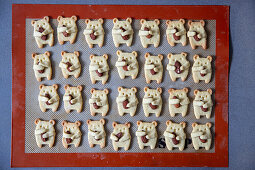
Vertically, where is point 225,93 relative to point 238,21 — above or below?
below

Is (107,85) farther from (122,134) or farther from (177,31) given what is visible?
(177,31)

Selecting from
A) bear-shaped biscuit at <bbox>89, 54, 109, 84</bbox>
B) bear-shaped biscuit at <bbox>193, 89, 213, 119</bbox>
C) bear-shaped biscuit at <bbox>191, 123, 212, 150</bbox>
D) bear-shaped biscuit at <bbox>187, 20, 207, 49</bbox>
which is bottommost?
bear-shaped biscuit at <bbox>191, 123, 212, 150</bbox>

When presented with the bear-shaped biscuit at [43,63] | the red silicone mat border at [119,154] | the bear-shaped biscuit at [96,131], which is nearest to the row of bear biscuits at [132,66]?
the bear-shaped biscuit at [43,63]

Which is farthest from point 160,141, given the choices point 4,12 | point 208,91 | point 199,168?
point 4,12

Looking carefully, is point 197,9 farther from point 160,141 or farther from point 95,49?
point 160,141

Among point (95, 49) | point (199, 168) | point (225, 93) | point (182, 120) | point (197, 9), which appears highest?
point (197, 9)

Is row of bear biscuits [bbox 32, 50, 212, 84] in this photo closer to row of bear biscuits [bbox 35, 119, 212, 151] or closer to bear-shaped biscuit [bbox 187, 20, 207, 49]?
bear-shaped biscuit [bbox 187, 20, 207, 49]

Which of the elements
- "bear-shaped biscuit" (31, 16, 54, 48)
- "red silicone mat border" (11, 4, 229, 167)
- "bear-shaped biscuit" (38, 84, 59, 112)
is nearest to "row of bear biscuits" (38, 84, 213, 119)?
"bear-shaped biscuit" (38, 84, 59, 112)

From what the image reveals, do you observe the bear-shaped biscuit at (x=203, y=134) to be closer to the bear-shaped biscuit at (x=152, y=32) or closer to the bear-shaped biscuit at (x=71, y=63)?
the bear-shaped biscuit at (x=152, y=32)

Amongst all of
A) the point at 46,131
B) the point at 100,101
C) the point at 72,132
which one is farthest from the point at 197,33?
the point at 46,131
